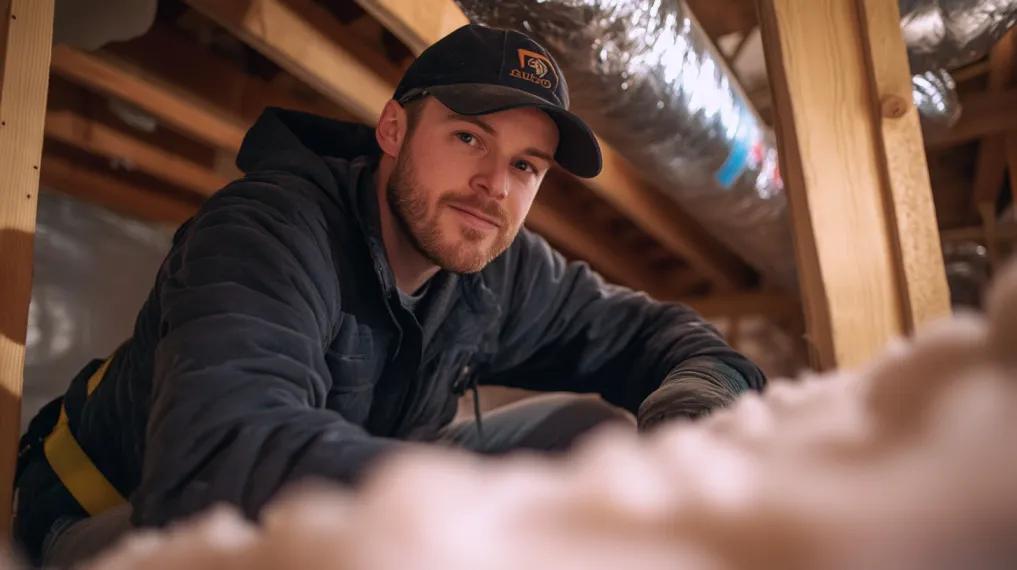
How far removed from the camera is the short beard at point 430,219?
977 millimetres

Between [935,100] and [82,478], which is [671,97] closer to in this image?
[935,100]

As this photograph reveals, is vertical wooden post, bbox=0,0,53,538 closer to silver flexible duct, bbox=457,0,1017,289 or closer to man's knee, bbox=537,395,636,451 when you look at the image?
silver flexible duct, bbox=457,0,1017,289

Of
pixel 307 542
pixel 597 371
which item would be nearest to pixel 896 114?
pixel 597 371

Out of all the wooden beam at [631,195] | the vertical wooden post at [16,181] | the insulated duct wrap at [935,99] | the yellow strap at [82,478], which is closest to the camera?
the vertical wooden post at [16,181]

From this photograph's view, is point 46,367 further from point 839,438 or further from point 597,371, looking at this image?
point 839,438

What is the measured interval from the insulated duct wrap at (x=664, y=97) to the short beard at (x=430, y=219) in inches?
14.8

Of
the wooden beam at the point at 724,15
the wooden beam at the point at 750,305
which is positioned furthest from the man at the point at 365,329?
the wooden beam at the point at 750,305

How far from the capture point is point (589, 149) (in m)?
1.06

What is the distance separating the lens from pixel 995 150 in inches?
99.4

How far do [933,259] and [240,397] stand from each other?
2.60ft

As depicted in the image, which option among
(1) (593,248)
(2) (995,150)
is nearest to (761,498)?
(1) (593,248)

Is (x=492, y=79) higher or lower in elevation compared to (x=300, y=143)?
higher

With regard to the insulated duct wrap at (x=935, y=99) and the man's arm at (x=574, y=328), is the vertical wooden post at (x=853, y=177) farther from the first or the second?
the insulated duct wrap at (x=935, y=99)

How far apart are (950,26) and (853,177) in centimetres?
→ 107
